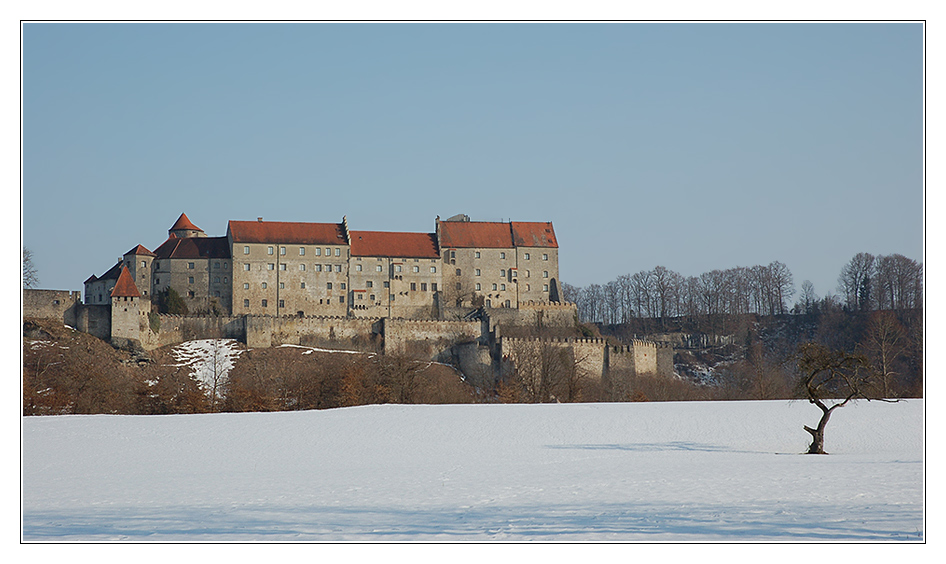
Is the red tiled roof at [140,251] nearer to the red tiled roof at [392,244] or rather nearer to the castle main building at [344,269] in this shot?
the castle main building at [344,269]

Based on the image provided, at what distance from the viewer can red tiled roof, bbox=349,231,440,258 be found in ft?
278

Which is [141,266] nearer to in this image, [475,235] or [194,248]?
[194,248]

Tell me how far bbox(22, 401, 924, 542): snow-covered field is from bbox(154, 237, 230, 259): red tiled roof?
44.7 meters

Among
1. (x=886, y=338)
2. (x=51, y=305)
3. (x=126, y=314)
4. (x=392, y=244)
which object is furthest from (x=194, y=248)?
(x=886, y=338)

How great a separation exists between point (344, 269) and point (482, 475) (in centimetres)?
6176

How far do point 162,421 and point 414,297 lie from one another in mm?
48200

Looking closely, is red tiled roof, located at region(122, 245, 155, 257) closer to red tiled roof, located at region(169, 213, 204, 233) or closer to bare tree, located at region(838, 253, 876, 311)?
red tiled roof, located at region(169, 213, 204, 233)

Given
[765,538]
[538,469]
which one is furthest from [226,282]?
[765,538]

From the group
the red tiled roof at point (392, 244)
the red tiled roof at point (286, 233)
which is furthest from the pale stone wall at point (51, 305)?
the red tiled roof at point (392, 244)

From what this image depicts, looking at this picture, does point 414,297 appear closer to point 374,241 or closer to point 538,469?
point 374,241

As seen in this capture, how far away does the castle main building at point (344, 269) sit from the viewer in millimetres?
78938

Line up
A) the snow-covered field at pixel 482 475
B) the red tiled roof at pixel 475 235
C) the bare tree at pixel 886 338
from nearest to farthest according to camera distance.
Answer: the snow-covered field at pixel 482 475 < the bare tree at pixel 886 338 < the red tiled roof at pixel 475 235

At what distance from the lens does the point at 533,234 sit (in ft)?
290

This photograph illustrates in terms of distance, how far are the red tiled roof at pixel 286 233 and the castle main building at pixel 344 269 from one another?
9 centimetres
